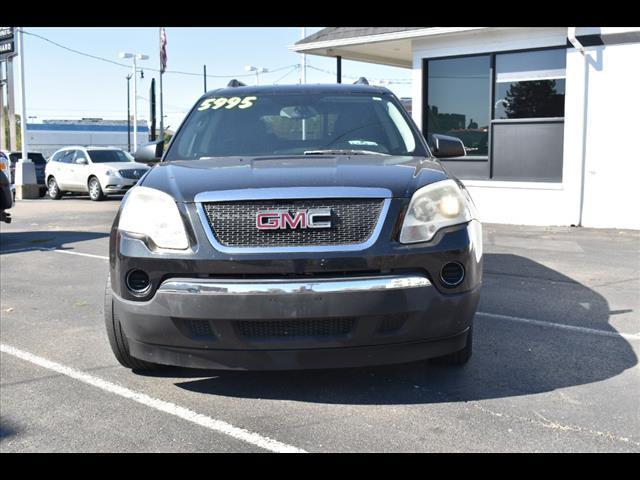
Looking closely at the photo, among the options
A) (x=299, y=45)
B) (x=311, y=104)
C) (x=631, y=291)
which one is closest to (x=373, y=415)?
(x=311, y=104)

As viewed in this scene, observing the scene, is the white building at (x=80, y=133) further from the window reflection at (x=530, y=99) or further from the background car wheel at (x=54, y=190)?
the window reflection at (x=530, y=99)

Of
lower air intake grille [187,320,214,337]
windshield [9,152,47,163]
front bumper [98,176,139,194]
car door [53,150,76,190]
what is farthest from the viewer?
windshield [9,152,47,163]

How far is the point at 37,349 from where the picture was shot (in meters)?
4.97

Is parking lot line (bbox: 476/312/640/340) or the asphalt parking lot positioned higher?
parking lot line (bbox: 476/312/640/340)

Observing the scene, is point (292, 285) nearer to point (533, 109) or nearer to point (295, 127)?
point (295, 127)

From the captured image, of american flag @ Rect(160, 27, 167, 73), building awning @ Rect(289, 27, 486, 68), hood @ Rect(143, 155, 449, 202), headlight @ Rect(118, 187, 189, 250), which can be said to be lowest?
headlight @ Rect(118, 187, 189, 250)

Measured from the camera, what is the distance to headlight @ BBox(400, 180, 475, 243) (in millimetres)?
3592

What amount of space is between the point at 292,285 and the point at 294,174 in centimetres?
70

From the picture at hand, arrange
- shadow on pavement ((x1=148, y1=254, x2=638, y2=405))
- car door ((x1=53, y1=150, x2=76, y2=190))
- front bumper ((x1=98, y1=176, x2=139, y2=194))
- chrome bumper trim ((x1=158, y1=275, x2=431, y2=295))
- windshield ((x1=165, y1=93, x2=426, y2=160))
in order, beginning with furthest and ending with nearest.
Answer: car door ((x1=53, y1=150, x2=76, y2=190)) → front bumper ((x1=98, y1=176, x2=139, y2=194)) → windshield ((x1=165, y1=93, x2=426, y2=160)) → shadow on pavement ((x1=148, y1=254, x2=638, y2=405)) → chrome bumper trim ((x1=158, y1=275, x2=431, y2=295))

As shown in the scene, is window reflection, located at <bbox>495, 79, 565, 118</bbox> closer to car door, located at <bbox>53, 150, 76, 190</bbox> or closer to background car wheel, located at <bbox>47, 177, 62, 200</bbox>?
car door, located at <bbox>53, 150, 76, 190</bbox>

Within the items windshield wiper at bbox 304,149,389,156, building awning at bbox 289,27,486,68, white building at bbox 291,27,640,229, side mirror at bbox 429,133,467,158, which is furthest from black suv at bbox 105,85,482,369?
building awning at bbox 289,27,486,68

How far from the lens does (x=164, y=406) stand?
12.5ft

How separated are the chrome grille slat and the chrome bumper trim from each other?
0.20 m

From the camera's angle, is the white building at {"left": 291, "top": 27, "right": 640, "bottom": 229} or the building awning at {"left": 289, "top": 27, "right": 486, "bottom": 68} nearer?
the white building at {"left": 291, "top": 27, "right": 640, "bottom": 229}
